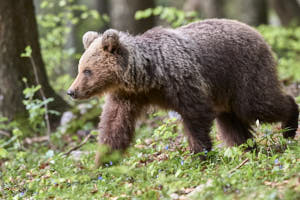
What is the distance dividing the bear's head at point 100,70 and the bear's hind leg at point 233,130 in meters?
2.10

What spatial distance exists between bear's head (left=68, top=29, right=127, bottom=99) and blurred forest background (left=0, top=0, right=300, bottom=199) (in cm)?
98

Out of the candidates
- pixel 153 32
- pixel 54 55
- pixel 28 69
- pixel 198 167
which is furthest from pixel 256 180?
pixel 54 55

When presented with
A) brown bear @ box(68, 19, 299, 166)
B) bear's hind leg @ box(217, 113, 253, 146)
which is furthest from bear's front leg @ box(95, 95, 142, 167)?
bear's hind leg @ box(217, 113, 253, 146)

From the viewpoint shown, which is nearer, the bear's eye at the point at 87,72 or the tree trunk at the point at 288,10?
the bear's eye at the point at 87,72

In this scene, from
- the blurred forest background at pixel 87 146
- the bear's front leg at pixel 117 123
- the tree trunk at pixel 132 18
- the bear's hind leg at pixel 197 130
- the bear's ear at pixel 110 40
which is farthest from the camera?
the tree trunk at pixel 132 18

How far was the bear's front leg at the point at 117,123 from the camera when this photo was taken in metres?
6.06

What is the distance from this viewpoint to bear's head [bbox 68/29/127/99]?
228 inches

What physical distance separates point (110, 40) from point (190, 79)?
4.06ft

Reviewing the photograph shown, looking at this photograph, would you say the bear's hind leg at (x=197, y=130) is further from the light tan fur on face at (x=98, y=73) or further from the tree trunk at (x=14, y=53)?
the tree trunk at (x=14, y=53)

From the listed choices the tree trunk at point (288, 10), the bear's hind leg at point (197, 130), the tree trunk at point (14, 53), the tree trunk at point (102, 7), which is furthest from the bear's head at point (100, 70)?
the tree trunk at point (102, 7)

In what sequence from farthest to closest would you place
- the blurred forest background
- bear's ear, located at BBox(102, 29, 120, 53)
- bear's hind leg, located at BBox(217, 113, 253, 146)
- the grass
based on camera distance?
bear's hind leg, located at BBox(217, 113, 253, 146)
bear's ear, located at BBox(102, 29, 120, 53)
the blurred forest background
the grass

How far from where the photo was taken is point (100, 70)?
230 inches

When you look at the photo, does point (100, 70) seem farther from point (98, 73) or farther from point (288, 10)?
point (288, 10)

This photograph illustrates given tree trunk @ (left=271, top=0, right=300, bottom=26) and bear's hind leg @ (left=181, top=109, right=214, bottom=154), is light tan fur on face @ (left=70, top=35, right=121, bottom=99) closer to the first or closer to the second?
bear's hind leg @ (left=181, top=109, right=214, bottom=154)
